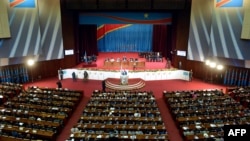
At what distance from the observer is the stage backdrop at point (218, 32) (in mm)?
21484

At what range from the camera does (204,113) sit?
15.6 m

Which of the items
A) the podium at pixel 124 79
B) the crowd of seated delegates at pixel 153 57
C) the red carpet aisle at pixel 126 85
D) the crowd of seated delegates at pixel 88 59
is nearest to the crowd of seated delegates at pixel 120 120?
the red carpet aisle at pixel 126 85

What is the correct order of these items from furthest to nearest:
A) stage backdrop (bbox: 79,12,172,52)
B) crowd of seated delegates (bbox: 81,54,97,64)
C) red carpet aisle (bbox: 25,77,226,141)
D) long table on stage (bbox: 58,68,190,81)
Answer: stage backdrop (bbox: 79,12,172,52) → crowd of seated delegates (bbox: 81,54,97,64) → long table on stage (bbox: 58,68,190,81) → red carpet aisle (bbox: 25,77,226,141)

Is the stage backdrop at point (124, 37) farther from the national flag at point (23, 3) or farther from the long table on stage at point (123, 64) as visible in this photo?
the national flag at point (23, 3)

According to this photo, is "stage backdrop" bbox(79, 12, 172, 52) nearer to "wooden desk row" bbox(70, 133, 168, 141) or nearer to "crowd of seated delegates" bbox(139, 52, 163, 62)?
"crowd of seated delegates" bbox(139, 52, 163, 62)

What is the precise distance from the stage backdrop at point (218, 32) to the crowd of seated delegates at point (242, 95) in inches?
122

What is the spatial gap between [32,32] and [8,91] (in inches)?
271

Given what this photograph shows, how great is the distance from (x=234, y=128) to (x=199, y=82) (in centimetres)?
1974

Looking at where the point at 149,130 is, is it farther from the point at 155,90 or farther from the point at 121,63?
the point at 121,63

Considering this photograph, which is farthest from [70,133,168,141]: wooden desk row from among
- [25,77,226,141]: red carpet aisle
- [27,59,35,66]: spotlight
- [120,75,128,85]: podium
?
[27,59,35,66]: spotlight

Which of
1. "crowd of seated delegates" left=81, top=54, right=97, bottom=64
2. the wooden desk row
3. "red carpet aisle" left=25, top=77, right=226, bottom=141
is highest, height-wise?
"crowd of seated delegates" left=81, top=54, right=97, bottom=64

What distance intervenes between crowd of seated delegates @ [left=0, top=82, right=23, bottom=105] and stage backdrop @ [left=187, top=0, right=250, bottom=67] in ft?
56.6

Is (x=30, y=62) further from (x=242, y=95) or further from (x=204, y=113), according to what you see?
(x=242, y=95)

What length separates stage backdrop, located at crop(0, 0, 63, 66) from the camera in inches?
881
